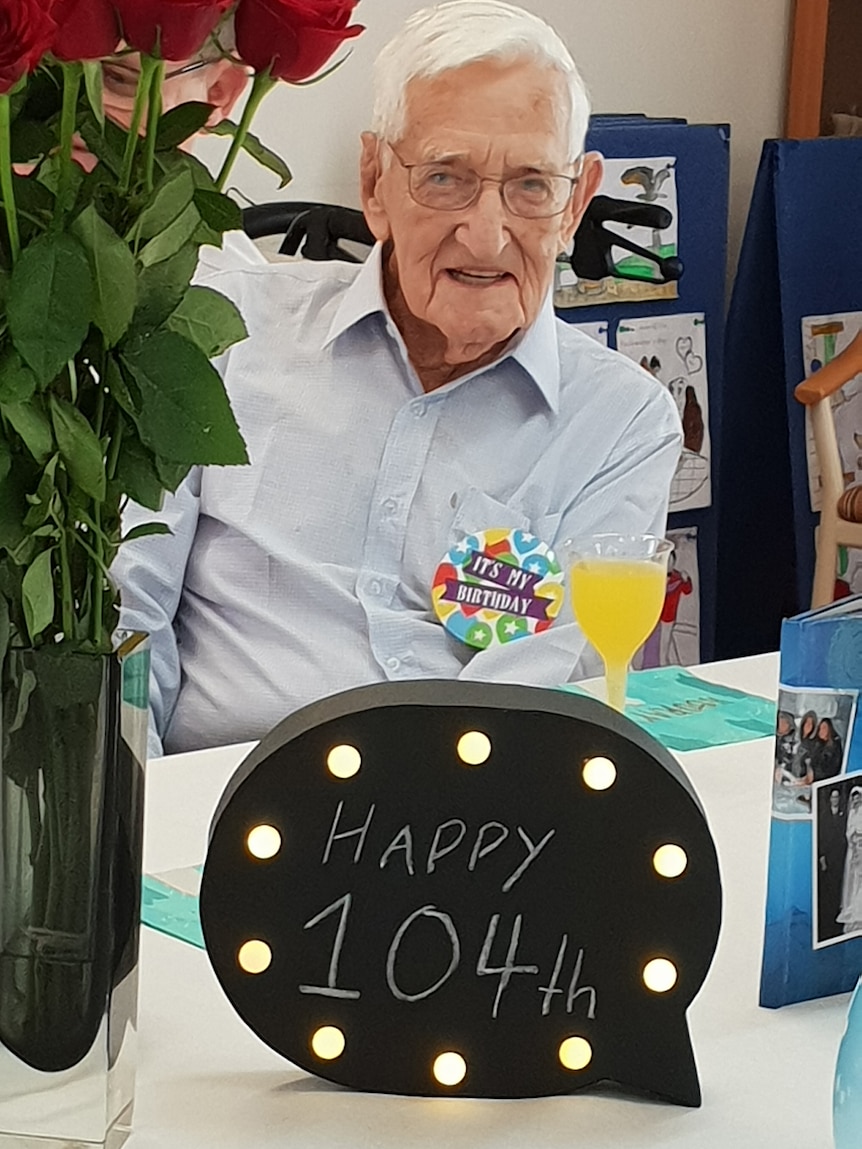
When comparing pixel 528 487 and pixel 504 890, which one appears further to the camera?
pixel 528 487

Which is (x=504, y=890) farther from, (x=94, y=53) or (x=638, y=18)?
(x=638, y=18)

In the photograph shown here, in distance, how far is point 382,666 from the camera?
81.4 inches

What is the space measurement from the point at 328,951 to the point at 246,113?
1.50 ft

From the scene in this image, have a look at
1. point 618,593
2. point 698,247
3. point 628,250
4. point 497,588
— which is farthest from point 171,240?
point 698,247

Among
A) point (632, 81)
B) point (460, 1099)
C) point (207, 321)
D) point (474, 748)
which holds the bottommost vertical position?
point (460, 1099)

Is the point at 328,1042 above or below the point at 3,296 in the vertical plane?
below

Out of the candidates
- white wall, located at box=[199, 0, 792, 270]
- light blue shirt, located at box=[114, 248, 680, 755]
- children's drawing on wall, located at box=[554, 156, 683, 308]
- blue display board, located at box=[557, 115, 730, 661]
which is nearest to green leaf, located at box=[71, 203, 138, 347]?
light blue shirt, located at box=[114, 248, 680, 755]

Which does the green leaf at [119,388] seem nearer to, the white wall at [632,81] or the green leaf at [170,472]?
the green leaf at [170,472]

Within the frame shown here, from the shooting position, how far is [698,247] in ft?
13.2

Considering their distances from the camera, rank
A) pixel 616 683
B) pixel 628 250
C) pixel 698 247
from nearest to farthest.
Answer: pixel 616 683, pixel 628 250, pixel 698 247

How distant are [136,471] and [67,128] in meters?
0.16

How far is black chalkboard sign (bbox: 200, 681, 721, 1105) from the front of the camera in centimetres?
95

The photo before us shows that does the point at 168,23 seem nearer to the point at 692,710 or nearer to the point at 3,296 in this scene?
the point at 3,296

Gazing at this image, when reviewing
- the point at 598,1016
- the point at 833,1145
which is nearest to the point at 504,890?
the point at 598,1016
